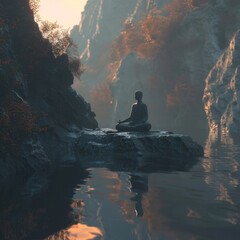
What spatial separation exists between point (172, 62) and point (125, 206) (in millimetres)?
61950

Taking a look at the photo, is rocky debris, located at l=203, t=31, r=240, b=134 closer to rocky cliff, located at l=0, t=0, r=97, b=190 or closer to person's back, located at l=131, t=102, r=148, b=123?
rocky cliff, located at l=0, t=0, r=97, b=190

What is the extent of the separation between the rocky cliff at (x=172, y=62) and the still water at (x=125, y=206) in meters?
38.5

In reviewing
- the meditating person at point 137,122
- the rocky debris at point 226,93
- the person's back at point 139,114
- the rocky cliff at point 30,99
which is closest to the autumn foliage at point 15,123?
the rocky cliff at point 30,99

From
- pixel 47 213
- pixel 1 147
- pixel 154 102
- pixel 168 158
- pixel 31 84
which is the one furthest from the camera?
pixel 154 102

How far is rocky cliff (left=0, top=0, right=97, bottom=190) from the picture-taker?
13328 millimetres

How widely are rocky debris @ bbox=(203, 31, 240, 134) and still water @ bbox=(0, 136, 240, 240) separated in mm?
30535

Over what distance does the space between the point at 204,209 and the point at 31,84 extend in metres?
15.0

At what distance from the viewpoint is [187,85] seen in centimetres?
6356

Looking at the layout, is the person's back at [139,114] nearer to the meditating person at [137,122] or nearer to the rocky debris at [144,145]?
the meditating person at [137,122]

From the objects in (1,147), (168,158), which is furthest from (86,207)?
(168,158)

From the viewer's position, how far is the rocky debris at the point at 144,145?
755 inches

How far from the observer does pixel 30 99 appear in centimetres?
2017

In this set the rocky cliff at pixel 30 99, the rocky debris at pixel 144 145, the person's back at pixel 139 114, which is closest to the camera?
the rocky cliff at pixel 30 99

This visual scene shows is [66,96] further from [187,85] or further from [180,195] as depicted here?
[187,85]
